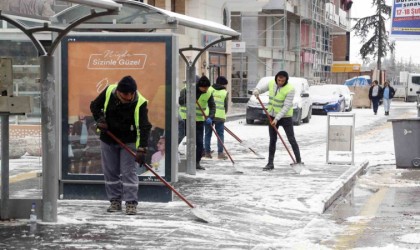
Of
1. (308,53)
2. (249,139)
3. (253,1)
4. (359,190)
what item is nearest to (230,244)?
(359,190)

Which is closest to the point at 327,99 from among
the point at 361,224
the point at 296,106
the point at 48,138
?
the point at 296,106

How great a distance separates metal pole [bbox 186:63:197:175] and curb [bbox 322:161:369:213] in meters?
2.26

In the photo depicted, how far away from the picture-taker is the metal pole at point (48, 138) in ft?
28.0

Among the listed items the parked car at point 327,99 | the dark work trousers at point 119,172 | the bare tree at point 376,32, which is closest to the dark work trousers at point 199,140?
the dark work trousers at point 119,172

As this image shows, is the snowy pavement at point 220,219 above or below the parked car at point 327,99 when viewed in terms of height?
below

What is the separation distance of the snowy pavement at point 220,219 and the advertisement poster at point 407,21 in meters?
6.71

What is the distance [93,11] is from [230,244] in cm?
272

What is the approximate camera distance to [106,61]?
9992mm

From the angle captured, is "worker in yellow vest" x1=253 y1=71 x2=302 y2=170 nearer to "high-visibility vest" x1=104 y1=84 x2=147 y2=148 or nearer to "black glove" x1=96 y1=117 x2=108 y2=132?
"high-visibility vest" x1=104 y1=84 x2=147 y2=148

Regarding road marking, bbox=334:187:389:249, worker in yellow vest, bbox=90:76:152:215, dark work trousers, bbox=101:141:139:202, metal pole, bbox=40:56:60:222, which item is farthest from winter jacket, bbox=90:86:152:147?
road marking, bbox=334:187:389:249

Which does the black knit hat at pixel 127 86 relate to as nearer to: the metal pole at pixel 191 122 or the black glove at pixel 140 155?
the black glove at pixel 140 155

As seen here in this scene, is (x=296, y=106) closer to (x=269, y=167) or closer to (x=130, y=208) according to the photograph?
(x=269, y=167)

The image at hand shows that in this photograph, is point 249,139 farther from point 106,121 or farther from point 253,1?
point 253,1

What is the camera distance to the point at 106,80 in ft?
32.9
